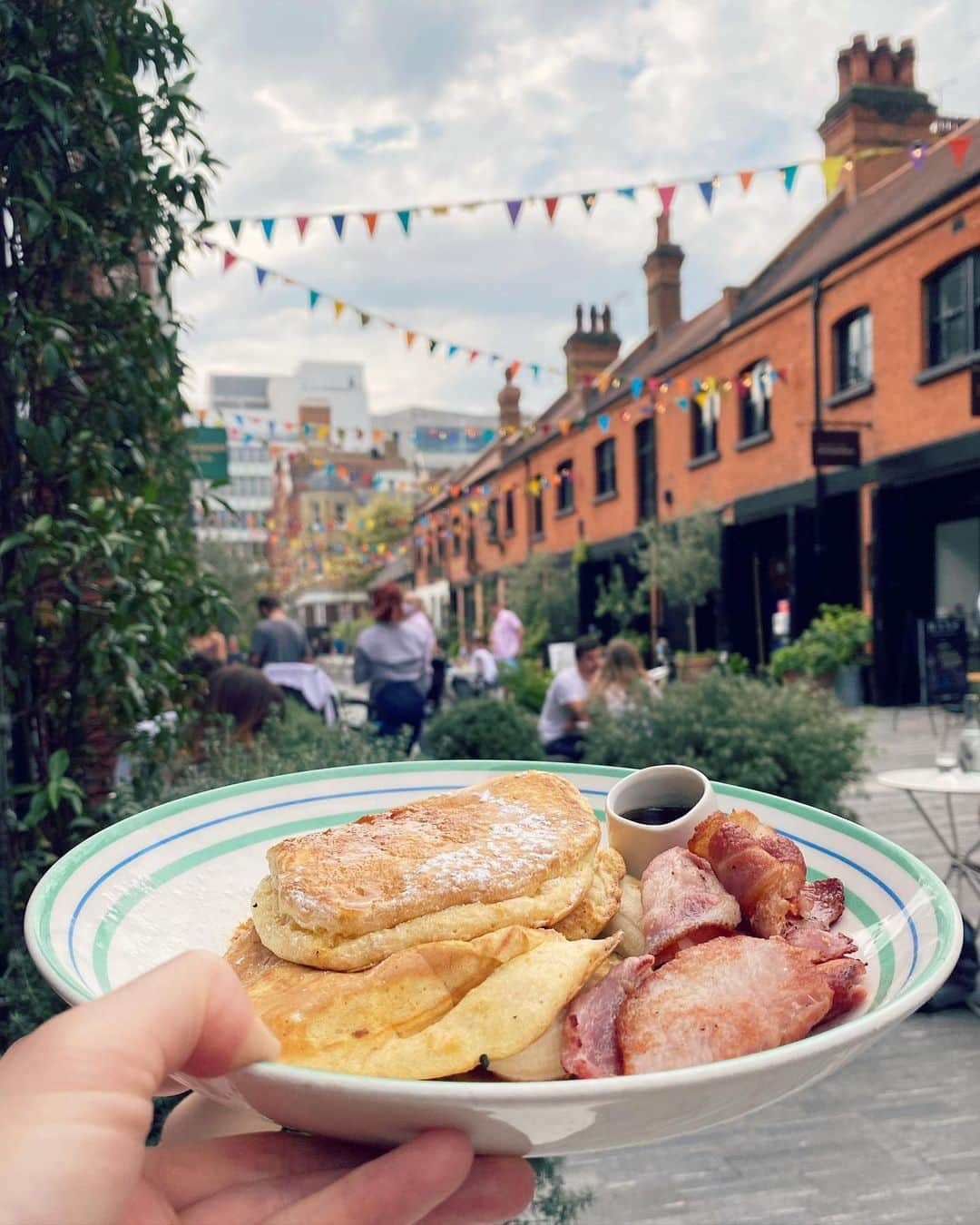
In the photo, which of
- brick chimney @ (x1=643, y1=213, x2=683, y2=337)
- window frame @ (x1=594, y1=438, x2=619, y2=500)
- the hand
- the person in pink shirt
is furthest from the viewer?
brick chimney @ (x1=643, y1=213, x2=683, y2=337)

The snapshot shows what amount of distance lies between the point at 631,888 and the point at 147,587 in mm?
2199

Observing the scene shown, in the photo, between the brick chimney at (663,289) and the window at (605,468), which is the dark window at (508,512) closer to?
the window at (605,468)

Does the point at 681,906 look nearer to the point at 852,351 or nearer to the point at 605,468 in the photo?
the point at 852,351

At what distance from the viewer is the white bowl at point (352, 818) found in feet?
2.35

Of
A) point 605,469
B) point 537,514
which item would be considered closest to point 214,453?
point 605,469

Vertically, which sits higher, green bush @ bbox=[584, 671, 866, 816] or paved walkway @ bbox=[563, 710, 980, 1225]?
green bush @ bbox=[584, 671, 866, 816]

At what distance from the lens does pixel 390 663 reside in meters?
7.95

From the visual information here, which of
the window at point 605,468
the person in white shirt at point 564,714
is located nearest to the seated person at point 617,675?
the person in white shirt at point 564,714

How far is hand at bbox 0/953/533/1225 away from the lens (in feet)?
2.25

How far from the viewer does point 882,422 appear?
1491 cm

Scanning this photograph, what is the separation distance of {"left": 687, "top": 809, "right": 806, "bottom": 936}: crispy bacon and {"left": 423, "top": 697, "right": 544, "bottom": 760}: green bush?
4.54 meters

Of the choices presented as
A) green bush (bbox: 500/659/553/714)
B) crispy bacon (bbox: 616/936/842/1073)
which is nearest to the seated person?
green bush (bbox: 500/659/553/714)

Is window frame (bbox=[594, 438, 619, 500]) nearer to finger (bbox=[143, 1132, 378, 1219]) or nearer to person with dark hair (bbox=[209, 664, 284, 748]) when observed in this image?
person with dark hair (bbox=[209, 664, 284, 748])

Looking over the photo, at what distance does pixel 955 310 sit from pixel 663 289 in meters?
13.2
